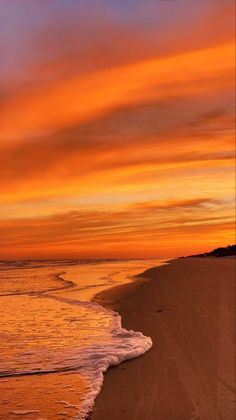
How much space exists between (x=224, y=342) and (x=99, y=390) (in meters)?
3.79

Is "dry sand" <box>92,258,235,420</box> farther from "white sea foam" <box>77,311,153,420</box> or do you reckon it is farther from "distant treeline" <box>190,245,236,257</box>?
"distant treeline" <box>190,245,236,257</box>

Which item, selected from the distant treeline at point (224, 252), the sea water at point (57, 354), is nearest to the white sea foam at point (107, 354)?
the sea water at point (57, 354)

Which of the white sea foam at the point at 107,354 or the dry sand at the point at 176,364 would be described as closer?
the dry sand at the point at 176,364

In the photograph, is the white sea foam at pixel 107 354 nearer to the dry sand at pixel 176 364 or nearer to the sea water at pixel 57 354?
the sea water at pixel 57 354

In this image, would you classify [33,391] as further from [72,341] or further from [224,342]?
[224,342]

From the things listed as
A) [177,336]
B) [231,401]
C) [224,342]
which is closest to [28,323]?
[177,336]

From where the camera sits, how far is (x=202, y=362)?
27.9 ft

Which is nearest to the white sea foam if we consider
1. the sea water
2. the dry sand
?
the sea water

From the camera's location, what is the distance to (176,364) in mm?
8211

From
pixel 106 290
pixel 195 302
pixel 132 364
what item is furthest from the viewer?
pixel 106 290

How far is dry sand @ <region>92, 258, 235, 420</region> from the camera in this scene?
251 inches

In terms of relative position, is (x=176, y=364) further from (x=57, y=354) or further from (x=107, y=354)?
(x=57, y=354)

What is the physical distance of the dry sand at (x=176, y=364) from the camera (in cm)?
638

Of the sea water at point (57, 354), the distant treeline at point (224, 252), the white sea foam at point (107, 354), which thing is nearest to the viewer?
the sea water at point (57, 354)
